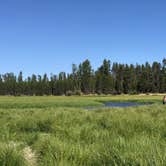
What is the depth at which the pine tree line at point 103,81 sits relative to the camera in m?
135

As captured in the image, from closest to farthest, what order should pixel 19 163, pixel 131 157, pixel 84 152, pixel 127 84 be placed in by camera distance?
pixel 131 157, pixel 19 163, pixel 84 152, pixel 127 84

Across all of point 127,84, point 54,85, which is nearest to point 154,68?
point 127,84

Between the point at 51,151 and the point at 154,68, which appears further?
the point at 154,68

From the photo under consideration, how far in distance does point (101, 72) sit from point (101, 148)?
453 feet

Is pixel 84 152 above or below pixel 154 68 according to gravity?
below

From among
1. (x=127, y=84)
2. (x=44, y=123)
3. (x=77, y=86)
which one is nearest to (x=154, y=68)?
(x=127, y=84)

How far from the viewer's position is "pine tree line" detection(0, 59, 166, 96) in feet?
443

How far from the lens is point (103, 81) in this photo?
13462 centimetres

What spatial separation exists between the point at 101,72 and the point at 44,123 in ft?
431

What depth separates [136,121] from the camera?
11.4 metres

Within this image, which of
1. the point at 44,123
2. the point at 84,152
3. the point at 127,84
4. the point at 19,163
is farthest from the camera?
the point at 127,84

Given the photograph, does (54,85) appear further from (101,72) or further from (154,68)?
(154,68)

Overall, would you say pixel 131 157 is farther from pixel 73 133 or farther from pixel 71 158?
pixel 73 133

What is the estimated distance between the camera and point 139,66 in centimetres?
14475
